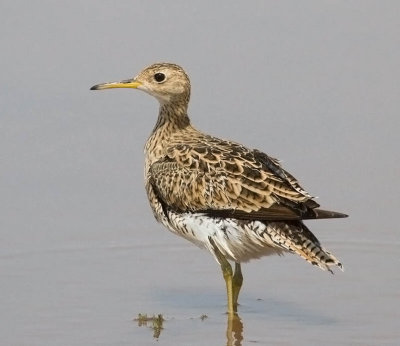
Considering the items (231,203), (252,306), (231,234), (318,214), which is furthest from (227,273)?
(318,214)

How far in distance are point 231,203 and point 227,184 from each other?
23 cm

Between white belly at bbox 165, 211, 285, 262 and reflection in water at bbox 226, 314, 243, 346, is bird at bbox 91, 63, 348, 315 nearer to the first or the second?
white belly at bbox 165, 211, 285, 262

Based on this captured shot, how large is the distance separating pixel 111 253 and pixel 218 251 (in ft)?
5.74

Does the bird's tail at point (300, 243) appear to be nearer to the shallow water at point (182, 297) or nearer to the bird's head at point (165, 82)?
the shallow water at point (182, 297)

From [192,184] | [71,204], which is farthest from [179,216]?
[71,204]

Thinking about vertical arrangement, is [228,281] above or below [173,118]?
below

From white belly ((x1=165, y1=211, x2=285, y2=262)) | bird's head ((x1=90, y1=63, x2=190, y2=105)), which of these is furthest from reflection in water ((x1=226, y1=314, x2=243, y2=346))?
bird's head ((x1=90, y1=63, x2=190, y2=105))

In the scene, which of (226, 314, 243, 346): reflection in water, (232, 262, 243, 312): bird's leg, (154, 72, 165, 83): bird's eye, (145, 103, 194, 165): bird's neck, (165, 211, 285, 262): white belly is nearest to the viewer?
(226, 314, 243, 346): reflection in water

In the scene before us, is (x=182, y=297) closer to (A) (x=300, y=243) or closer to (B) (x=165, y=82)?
(A) (x=300, y=243)

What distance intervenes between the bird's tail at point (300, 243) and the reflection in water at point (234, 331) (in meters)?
0.89

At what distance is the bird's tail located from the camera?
13.1 meters

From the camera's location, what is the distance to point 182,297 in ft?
46.5

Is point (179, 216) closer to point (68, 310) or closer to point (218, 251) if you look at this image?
point (218, 251)

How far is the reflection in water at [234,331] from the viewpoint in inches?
507
